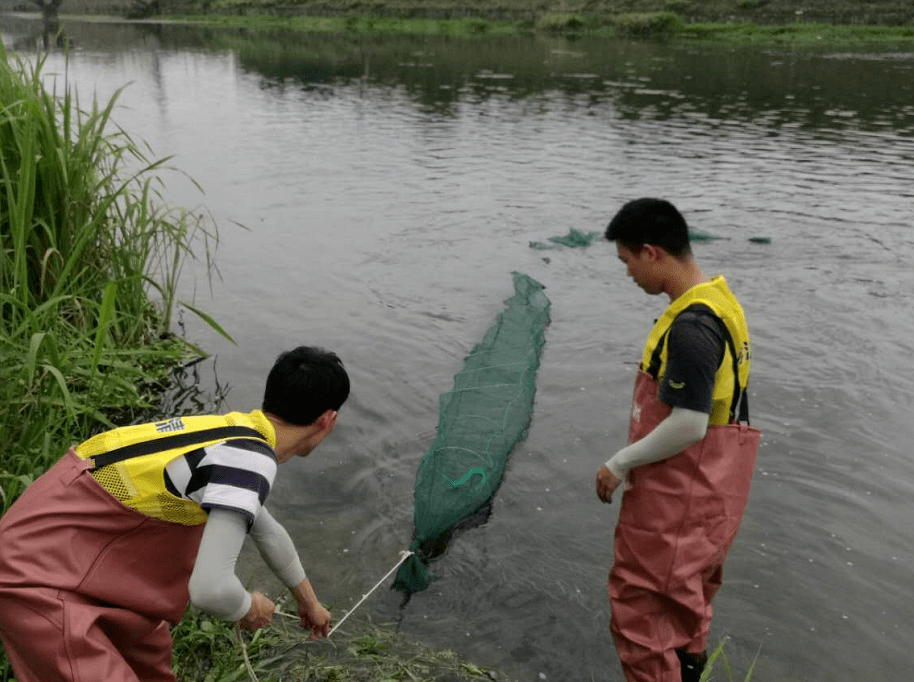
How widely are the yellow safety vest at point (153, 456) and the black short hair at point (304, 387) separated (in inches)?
5.3

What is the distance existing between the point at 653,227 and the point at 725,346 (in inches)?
18.2

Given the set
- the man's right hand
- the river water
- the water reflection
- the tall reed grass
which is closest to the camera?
the man's right hand

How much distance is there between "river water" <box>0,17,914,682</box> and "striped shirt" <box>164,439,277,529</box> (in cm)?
203

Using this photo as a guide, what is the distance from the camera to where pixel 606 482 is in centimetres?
302

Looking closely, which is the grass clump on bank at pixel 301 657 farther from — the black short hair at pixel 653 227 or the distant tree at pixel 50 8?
the distant tree at pixel 50 8

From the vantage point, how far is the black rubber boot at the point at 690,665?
3172 mm

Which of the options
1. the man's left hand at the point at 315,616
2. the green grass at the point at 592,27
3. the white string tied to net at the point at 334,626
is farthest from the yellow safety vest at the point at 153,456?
the green grass at the point at 592,27

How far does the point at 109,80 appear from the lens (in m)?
24.8

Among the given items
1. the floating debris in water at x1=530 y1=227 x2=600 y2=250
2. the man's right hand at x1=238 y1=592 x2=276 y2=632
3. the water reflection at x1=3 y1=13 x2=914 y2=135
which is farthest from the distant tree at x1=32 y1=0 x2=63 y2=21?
the man's right hand at x1=238 y1=592 x2=276 y2=632

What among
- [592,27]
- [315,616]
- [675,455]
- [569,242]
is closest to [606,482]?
[675,455]

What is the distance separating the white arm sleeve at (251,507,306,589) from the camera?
2.30 m

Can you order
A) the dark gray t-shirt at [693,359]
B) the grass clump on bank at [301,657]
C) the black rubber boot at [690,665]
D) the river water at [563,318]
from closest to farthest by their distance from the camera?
the dark gray t-shirt at [693,359], the black rubber boot at [690,665], the grass clump on bank at [301,657], the river water at [563,318]

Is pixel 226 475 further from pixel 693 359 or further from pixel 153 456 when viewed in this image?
pixel 693 359

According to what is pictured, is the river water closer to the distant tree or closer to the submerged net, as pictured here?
the submerged net
